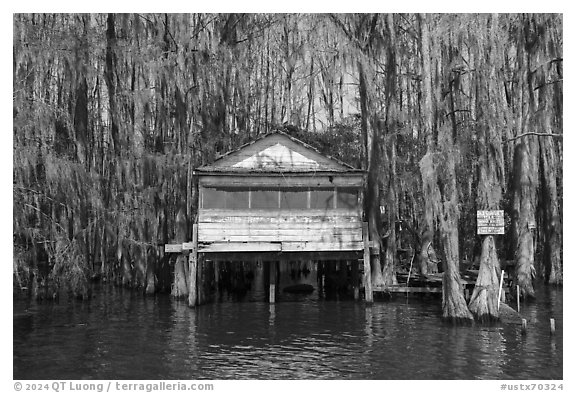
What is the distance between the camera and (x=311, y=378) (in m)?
14.7

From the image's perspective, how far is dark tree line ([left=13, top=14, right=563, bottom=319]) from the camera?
72.1ft

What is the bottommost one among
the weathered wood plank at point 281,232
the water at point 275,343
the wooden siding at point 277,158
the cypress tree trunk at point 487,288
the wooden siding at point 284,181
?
the water at point 275,343

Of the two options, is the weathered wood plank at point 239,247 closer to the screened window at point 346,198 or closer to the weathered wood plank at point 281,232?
the weathered wood plank at point 281,232

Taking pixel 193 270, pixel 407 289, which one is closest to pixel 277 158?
pixel 193 270

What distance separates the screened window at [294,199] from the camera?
25969mm

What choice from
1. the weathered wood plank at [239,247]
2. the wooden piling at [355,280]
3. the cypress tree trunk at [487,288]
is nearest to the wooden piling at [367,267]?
the wooden piling at [355,280]

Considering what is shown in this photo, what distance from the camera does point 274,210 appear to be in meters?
25.9

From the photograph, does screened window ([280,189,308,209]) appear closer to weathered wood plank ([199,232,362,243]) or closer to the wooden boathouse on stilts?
the wooden boathouse on stilts

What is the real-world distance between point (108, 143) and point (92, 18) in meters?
6.53

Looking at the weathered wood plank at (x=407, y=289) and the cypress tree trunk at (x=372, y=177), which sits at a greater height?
the cypress tree trunk at (x=372, y=177)

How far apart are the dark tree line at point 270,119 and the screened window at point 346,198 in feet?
10.7

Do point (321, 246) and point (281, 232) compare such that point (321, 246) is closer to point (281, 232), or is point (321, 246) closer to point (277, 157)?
point (281, 232)

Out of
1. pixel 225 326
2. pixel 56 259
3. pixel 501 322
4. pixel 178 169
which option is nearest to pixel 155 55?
pixel 178 169

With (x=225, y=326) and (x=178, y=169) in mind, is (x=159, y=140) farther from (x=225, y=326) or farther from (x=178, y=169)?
(x=225, y=326)
